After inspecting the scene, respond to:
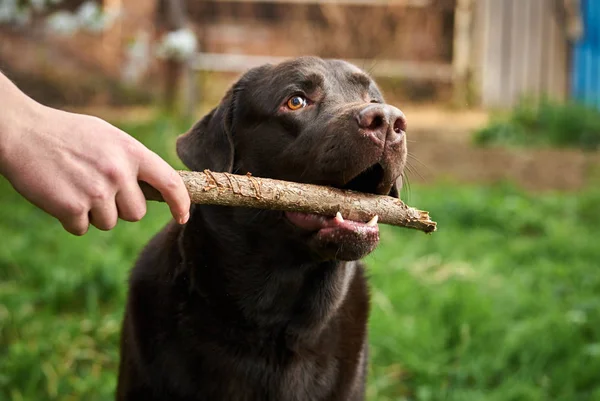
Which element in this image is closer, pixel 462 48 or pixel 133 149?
pixel 133 149

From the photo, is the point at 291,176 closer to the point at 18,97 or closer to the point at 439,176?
the point at 18,97

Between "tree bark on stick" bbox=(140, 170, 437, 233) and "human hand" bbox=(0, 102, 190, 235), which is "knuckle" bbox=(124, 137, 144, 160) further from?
"tree bark on stick" bbox=(140, 170, 437, 233)

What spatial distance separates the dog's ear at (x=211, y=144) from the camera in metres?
2.82

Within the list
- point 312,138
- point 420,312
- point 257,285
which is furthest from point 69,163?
point 420,312

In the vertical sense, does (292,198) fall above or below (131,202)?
below

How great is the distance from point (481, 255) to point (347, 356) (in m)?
2.70

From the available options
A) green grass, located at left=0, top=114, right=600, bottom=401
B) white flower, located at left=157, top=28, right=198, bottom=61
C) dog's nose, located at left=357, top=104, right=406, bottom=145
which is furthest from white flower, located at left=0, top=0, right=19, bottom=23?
dog's nose, located at left=357, top=104, right=406, bottom=145

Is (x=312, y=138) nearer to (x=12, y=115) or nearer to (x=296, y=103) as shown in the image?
(x=296, y=103)

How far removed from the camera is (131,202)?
1438 millimetres

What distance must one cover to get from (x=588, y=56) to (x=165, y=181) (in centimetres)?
1174

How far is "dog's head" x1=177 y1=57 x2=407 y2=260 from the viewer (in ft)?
7.63

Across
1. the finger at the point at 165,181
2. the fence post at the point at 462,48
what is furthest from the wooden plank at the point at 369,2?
the finger at the point at 165,181

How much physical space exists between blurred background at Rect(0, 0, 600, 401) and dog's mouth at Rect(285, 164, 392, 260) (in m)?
0.82

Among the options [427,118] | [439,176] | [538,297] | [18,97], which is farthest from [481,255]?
[427,118]
